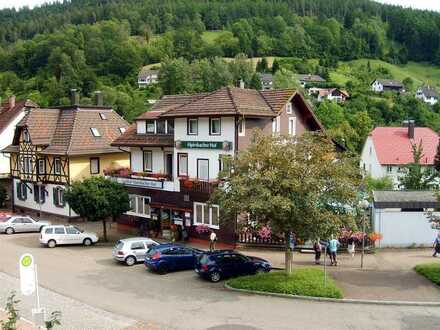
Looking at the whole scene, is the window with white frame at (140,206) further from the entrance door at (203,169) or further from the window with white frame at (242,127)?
the window with white frame at (242,127)

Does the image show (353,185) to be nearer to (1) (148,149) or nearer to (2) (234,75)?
(1) (148,149)

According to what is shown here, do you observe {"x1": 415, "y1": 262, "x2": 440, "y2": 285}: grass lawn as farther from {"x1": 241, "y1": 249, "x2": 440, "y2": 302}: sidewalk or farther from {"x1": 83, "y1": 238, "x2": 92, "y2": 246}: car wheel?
{"x1": 83, "y1": 238, "x2": 92, "y2": 246}: car wheel

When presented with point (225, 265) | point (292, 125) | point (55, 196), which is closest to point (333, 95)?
point (55, 196)

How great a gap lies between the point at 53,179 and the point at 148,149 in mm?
10814

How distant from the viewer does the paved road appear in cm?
1905

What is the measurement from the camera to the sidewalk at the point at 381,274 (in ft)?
74.2

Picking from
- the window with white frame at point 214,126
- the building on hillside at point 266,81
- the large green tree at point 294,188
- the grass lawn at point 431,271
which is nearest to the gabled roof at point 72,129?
the window with white frame at point 214,126

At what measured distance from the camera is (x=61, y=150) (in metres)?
44.2

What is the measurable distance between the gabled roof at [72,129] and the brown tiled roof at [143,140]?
14.0 ft

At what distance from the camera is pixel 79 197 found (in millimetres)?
34906

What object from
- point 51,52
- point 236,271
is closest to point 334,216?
point 236,271

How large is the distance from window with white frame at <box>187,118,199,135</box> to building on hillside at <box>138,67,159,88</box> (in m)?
106

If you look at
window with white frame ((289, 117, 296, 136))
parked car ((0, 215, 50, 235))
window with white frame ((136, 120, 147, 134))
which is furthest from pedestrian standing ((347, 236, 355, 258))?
parked car ((0, 215, 50, 235))

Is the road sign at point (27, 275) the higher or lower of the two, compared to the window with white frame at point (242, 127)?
lower
